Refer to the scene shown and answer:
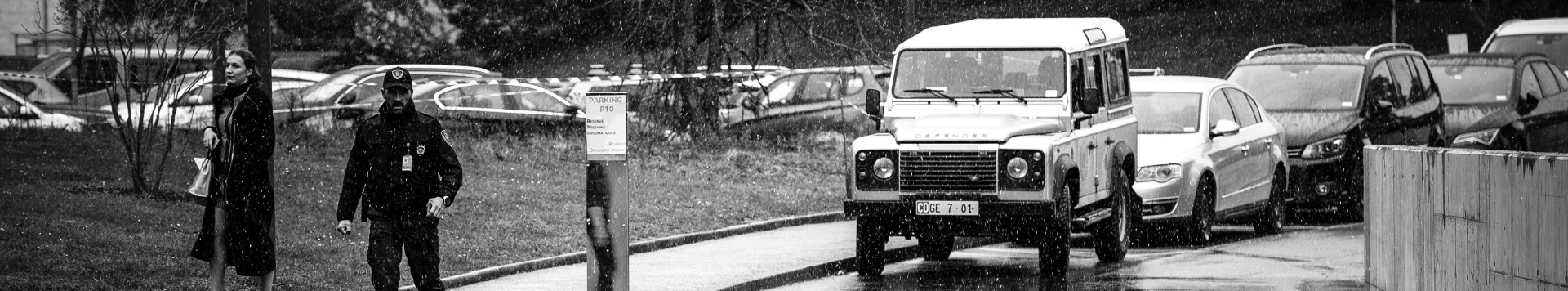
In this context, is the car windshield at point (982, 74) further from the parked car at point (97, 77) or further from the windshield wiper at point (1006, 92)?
the parked car at point (97, 77)

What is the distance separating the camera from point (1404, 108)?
16891mm

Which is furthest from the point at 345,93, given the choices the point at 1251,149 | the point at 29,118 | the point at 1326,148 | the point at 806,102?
the point at 1326,148

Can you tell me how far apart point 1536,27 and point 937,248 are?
57.1ft

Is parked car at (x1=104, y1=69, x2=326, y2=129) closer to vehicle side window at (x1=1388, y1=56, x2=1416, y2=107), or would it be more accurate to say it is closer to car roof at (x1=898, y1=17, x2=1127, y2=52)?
car roof at (x1=898, y1=17, x2=1127, y2=52)

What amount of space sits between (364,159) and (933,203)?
4.00m

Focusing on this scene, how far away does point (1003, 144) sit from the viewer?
36.9 feet

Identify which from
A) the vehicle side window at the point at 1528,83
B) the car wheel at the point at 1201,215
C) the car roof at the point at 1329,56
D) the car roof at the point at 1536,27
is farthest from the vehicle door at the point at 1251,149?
the car roof at the point at 1536,27

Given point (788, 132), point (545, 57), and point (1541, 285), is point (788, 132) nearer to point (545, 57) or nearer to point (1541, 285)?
point (545, 57)

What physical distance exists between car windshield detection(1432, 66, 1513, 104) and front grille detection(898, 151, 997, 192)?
8747 mm

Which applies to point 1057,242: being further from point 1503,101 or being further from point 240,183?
point 1503,101

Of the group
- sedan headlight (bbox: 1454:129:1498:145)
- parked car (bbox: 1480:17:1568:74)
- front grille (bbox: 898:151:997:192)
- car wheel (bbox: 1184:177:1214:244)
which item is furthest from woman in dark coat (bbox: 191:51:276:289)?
parked car (bbox: 1480:17:1568:74)

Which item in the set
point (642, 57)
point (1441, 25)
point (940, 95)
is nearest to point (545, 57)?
point (642, 57)

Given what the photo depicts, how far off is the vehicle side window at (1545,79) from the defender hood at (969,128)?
9619mm

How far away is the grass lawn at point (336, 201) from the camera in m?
10.4
